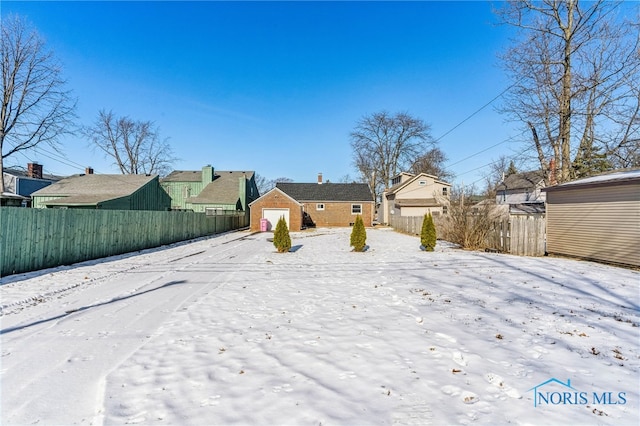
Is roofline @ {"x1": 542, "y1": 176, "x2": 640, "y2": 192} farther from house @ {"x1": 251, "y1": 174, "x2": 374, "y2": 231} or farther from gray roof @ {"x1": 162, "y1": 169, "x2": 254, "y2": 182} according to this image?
gray roof @ {"x1": 162, "y1": 169, "x2": 254, "y2": 182}

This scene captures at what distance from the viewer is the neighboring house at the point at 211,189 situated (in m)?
32.5

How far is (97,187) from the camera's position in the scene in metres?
21.1

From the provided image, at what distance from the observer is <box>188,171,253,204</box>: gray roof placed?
107ft

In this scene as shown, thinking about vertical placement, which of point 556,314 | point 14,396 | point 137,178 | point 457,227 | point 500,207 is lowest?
point 14,396

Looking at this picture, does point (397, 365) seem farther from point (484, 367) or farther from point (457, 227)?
point (457, 227)

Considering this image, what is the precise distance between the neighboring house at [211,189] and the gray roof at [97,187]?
993 centimetres

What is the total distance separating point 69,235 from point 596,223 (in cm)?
1761

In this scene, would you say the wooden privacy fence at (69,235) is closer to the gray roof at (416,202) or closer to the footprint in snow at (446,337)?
the footprint in snow at (446,337)

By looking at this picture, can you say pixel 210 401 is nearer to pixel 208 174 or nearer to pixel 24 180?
pixel 208 174

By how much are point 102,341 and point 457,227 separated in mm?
14017

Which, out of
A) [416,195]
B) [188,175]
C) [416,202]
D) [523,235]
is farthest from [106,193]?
[416,195]

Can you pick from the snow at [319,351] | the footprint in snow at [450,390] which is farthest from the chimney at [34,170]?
the footprint in snow at [450,390]

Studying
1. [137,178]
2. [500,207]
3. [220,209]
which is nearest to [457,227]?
[500,207]

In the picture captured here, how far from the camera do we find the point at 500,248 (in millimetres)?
12828
